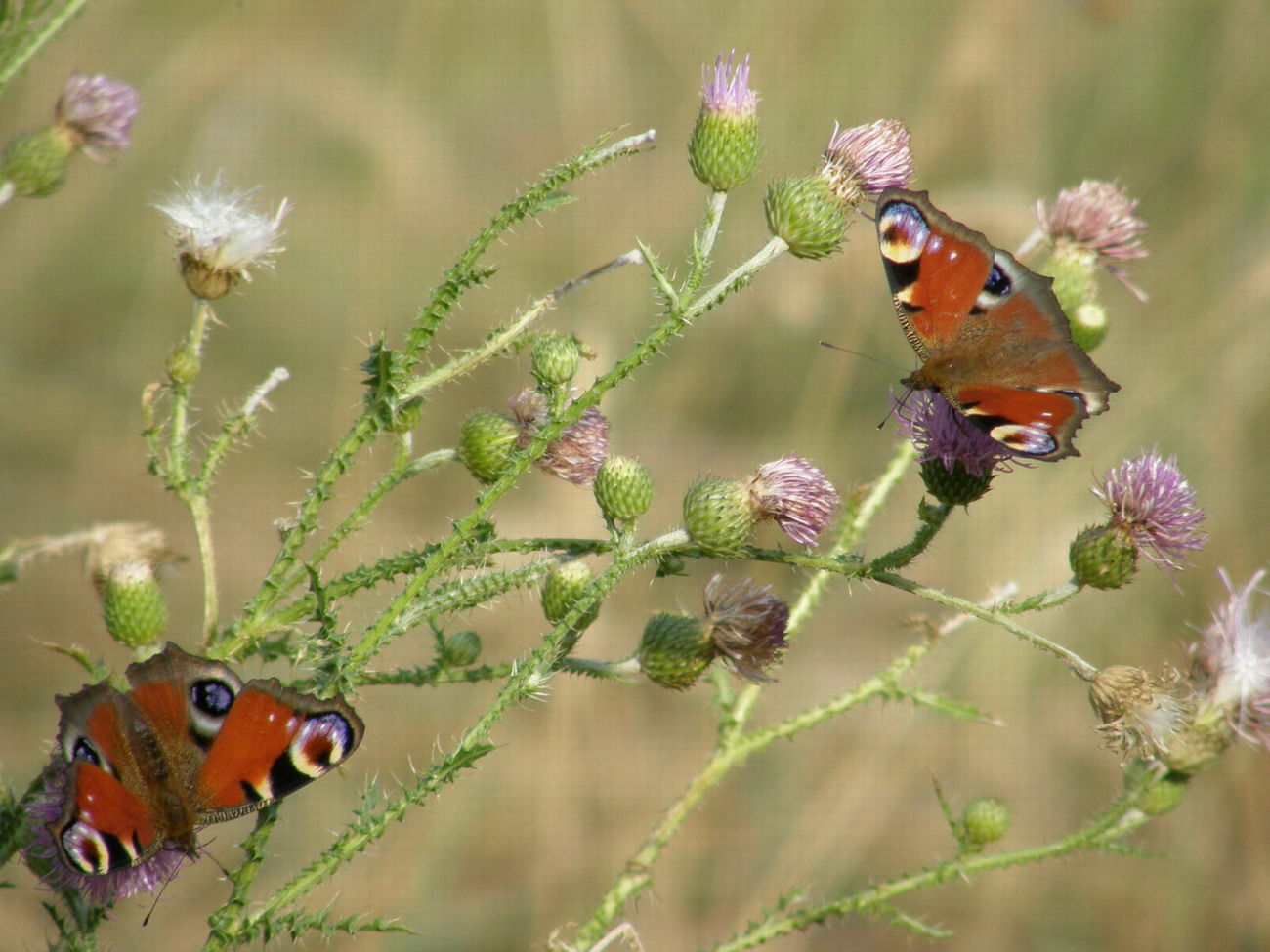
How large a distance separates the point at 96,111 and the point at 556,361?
1.72m

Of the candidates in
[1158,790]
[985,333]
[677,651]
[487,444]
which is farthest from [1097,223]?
[487,444]

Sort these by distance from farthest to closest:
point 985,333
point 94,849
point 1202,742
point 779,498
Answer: point 1202,742, point 985,333, point 779,498, point 94,849

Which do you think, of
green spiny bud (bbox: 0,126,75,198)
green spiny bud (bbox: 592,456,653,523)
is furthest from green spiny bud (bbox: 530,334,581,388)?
green spiny bud (bbox: 0,126,75,198)

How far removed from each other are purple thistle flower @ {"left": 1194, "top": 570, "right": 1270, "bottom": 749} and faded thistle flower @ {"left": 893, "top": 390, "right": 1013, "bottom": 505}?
2.16 ft

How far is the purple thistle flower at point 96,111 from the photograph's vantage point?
275cm

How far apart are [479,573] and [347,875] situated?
377 cm

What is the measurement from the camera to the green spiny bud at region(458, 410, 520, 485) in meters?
2.04

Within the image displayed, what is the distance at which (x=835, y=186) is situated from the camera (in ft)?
6.99

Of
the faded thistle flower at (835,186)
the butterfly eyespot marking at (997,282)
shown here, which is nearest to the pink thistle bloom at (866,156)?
the faded thistle flower at (835,186)

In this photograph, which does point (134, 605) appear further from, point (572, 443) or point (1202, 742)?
point (1202, 742)

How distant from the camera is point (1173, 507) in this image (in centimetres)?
210

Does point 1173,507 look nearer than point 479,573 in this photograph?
No

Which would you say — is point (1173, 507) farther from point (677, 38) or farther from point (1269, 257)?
point (677, 38)

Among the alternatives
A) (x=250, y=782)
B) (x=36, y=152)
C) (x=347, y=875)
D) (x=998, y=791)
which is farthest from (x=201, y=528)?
(x=998, y=791)
